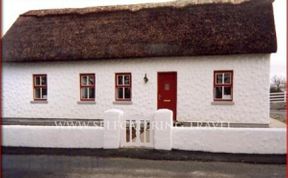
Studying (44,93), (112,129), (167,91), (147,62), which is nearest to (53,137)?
(112,129)

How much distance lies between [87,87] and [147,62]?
3400 mm

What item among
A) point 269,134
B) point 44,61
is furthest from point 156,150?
Result: point 44,61

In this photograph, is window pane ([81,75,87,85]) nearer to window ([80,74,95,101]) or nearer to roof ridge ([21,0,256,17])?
window ([80,74,95,101])

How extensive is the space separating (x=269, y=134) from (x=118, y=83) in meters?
7.46

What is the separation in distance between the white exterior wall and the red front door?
0.22m

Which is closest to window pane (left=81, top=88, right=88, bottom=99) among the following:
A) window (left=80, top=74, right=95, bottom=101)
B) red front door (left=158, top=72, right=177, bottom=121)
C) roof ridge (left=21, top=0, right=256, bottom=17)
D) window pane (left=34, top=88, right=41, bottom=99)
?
window (left=80, top=74, right=95, bottom=101)

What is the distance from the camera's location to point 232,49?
10.7 m

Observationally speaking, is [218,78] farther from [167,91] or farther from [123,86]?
[123,86]

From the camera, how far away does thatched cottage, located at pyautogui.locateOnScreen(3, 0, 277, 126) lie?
35.9 feet

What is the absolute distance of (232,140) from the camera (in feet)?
22.2

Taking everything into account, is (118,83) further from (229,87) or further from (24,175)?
(24,175)

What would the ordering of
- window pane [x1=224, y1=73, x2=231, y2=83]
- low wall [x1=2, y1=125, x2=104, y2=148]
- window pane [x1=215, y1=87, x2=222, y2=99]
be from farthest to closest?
window pane [x1=215, y1=87, x2=222, y2=99] → window pane [x1=224, y1=73, x2=231, y2=83] → low wall [x1=2, y1=125, x2=104, y2=148]

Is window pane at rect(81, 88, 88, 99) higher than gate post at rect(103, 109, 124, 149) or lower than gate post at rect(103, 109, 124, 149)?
higher

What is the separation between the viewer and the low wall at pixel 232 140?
6602 mm
